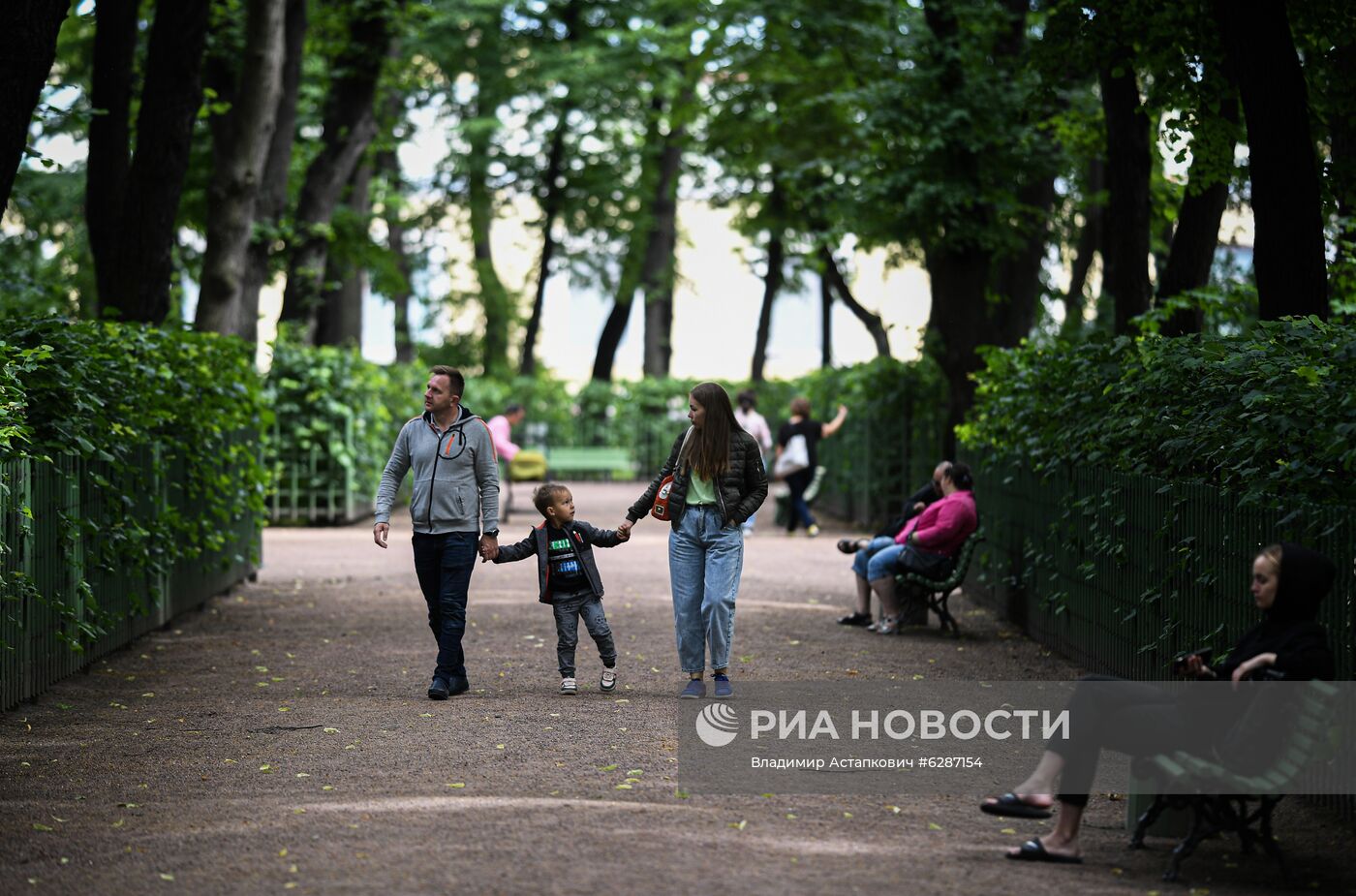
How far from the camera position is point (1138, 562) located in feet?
33.1

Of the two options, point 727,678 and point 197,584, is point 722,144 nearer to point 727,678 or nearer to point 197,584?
point 197,584

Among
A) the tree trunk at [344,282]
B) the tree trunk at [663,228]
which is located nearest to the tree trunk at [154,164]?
the tree trunk at [344,282]

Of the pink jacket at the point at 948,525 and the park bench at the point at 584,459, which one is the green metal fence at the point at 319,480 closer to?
the park bench at the point at 584,459

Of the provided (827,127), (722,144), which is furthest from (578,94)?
(827,127)

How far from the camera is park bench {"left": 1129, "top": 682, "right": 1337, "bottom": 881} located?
6.18 metres

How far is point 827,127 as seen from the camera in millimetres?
31281

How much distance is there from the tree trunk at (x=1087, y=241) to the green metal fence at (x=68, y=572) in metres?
13.9

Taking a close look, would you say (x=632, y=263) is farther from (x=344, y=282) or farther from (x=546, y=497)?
(x=546, y=497)

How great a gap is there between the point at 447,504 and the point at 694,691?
1.76 m

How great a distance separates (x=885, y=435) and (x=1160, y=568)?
15970 millimetres

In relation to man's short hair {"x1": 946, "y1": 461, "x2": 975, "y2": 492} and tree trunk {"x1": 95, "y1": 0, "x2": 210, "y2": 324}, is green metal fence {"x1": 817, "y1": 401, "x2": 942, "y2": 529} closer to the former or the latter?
man's short hair {"x1": 946, "y1": 461, "x2": 975, "y2": 492}

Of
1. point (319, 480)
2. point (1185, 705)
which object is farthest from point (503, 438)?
point (1185, 705)

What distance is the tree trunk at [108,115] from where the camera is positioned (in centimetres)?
1681

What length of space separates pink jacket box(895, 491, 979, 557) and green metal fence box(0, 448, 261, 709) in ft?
18.2
